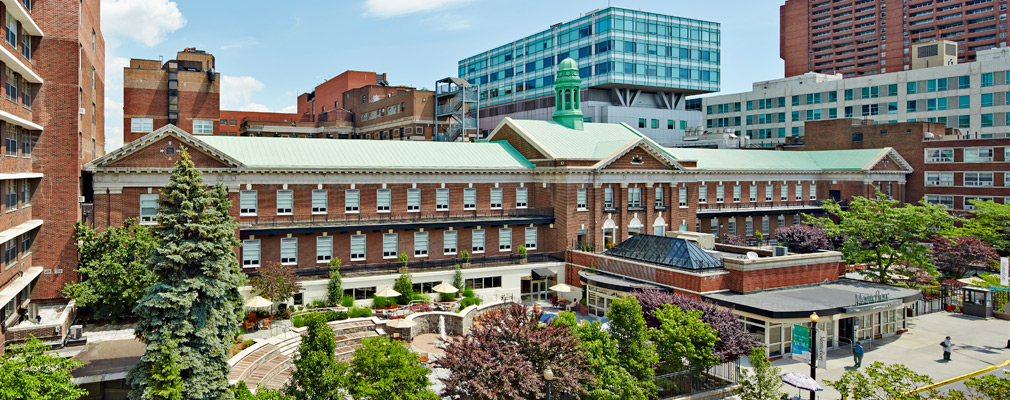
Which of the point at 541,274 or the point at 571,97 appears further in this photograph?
the point at 571,97

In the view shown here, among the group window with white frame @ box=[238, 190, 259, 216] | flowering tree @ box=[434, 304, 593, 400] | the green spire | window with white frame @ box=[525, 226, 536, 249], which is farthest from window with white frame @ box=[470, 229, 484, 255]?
flowering tree @ box=[434, 304, 593, 400]

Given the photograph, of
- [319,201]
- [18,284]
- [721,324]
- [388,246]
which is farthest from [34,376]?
[388,246]

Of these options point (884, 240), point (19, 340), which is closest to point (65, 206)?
point (19, 340)

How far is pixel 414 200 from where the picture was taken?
4725 cm

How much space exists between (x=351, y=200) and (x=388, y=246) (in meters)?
3.97

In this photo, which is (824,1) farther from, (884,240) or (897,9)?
(884,240)

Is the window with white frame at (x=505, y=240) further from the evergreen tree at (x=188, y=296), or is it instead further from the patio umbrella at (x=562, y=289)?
the evergreen tree at (x=188, y=296)

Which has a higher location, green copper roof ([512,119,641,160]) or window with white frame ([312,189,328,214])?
Result: green copper roof ([512,119,641,160])

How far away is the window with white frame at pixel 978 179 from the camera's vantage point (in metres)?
64.8

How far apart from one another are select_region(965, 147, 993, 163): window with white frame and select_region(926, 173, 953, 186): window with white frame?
7.78 ft

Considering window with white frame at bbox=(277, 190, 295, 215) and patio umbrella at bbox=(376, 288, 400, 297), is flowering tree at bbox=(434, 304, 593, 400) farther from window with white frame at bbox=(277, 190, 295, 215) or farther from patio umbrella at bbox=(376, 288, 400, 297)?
window with white frame at bbox=(277, 190, 295, 215)

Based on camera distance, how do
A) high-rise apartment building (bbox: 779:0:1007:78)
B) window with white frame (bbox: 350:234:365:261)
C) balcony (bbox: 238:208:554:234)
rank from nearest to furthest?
balcony (bbox: 238:208:554:234)
window with white frame (bbox: 350:234:365:261)
high-rise apartment building (bbox: 779:0:1007:78)

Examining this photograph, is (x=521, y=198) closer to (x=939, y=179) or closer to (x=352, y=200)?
(x=352, y=200)

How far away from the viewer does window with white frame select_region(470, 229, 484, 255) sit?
48438 millimetres
